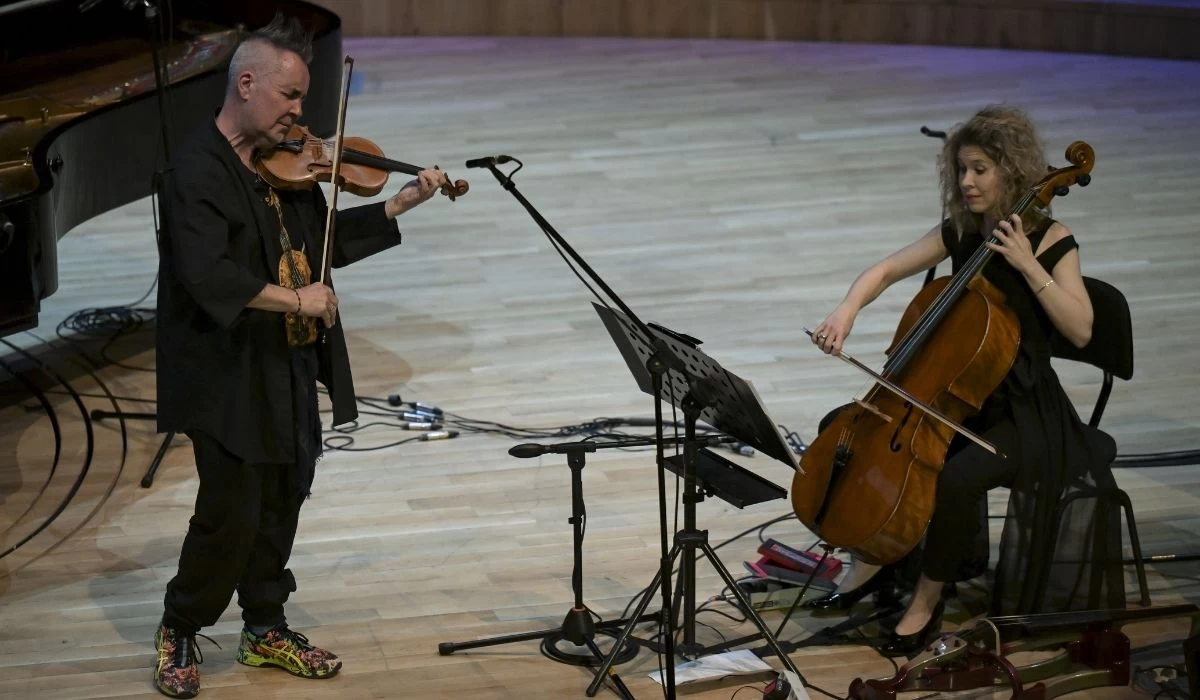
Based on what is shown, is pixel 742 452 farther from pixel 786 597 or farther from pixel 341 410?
pixel 341 410

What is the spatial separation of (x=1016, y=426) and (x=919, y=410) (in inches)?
11.8

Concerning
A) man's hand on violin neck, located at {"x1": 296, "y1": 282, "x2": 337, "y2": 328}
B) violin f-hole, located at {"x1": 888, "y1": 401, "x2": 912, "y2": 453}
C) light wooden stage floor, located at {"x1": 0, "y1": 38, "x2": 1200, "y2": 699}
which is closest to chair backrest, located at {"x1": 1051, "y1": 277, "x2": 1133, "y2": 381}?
violin f-hole, located at {"x1": 888, "y1": 401, "x2": 912, "y2": 453}

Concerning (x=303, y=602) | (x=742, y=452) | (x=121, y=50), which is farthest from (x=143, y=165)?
(x=742, y=452)

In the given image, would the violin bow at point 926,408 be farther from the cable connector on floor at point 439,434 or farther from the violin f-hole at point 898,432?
the cable connector on floor at point 439,434

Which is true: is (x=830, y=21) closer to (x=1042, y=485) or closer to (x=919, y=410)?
(x=1042, y=485)

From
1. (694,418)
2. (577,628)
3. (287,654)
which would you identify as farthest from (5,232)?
(694,418)

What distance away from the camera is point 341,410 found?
3.25 meters

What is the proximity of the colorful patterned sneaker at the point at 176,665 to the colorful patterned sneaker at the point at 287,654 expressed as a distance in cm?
12

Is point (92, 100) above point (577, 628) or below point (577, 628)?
above

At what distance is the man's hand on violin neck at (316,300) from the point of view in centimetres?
302

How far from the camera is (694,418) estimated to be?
2984 millimetres

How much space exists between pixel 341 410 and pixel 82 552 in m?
1.13

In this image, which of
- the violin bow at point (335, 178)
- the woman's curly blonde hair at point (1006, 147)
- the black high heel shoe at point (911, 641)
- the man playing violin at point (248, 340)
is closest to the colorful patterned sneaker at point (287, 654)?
the man playing violin at point (248, 340)

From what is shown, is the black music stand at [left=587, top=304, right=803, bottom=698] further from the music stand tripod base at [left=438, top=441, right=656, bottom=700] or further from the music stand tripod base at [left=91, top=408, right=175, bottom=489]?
the music stand tripod base at [left=91, top=408, right=175, bottom=489]
